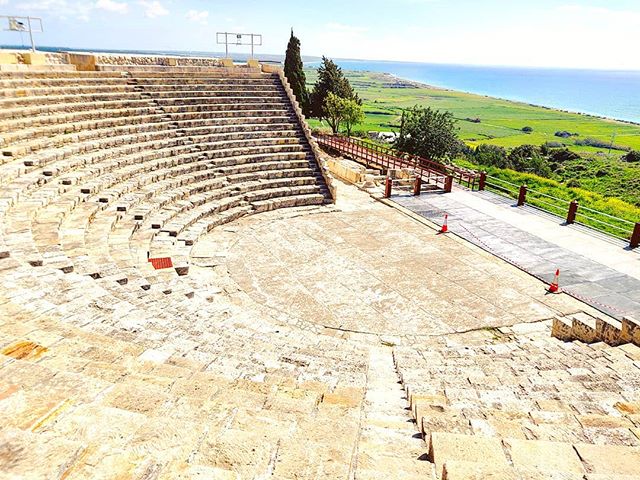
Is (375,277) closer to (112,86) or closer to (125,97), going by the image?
(125,97)

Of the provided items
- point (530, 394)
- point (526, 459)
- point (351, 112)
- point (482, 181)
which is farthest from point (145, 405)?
point (351, 112)

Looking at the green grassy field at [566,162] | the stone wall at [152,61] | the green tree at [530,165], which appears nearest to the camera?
the stone wall at [152,61]

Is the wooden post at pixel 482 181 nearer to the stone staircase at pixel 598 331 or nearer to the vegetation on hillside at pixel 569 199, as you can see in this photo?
the vegetation on hillside at pixel 569 199

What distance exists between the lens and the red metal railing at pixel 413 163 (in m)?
20.9

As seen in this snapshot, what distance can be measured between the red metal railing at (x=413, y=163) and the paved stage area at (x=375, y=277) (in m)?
5.81

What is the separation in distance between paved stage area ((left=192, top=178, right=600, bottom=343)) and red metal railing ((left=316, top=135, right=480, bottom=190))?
5.81 metres

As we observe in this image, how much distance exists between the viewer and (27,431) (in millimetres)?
3516

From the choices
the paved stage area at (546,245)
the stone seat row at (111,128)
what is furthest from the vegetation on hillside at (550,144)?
the stone seat row at (111,128)

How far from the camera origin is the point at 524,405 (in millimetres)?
5508

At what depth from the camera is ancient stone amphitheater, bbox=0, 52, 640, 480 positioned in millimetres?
3750

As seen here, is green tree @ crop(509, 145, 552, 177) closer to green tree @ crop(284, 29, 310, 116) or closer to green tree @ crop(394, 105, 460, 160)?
green tree @ crop(394, 105, 460, 160)

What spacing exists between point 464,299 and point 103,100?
14631 millimetres

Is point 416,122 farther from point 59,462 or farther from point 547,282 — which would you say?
point 59,462

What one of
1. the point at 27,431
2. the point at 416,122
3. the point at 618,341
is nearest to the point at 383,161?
the point at 416,122
